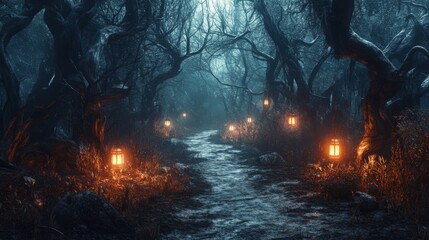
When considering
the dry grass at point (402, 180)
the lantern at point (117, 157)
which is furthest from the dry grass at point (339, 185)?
the lantern at point (117, 157)

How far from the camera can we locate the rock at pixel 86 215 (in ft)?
18.3

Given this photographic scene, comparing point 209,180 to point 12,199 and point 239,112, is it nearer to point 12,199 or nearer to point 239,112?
point 12,199

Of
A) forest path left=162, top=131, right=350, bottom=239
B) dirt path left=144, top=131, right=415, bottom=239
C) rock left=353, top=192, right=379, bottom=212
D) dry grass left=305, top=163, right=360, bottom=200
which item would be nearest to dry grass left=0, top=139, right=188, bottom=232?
dirt path left=144, top=131, right=415, bottom=239

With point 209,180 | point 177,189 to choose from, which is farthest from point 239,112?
point 177,189

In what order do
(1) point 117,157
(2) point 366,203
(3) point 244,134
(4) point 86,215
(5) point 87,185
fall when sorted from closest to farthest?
(4) point 86,215
(2) point 366,203
(5) point 87,185
(1) point 117,157
(3) point 244,134

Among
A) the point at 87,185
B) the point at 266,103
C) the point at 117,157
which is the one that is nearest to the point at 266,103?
the point at 266,103

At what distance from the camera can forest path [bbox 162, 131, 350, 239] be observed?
603cm

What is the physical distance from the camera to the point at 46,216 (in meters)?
5.93

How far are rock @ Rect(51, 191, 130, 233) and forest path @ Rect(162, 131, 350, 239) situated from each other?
0.86 metres

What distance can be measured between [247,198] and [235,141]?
13.2 m

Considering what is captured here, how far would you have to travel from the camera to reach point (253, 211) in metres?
7.55

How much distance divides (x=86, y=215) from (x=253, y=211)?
11.1 ft

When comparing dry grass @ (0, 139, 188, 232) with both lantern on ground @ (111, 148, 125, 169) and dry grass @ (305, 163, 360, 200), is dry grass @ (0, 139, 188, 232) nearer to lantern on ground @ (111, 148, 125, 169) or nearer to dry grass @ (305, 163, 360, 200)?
lantern on ground @ (111, 148, 125, 169)

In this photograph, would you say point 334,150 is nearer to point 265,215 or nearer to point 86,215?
point 265,215
